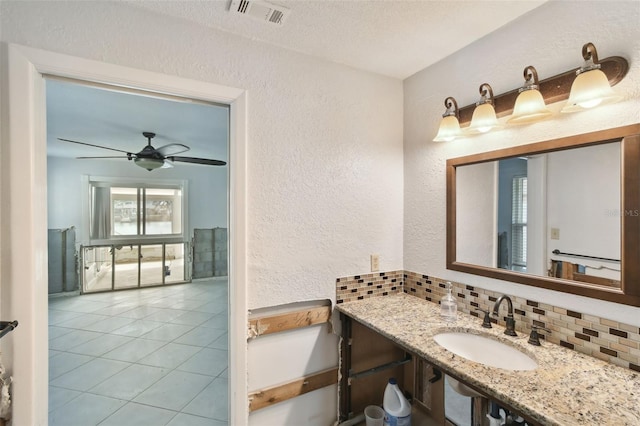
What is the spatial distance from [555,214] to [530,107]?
47cm

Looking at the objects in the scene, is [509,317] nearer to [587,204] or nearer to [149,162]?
[587,204]

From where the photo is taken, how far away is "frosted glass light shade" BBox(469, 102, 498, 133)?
1347 millimetres

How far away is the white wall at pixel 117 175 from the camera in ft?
15.0

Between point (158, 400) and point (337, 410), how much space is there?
138 centimetres

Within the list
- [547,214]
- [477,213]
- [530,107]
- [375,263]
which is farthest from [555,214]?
[375,263]

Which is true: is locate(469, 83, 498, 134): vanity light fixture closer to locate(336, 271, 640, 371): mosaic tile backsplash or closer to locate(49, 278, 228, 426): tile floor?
locate(336, 271, 640, 371): mosaic tile backsplash

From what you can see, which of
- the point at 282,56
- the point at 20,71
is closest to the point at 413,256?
the point at 282,56

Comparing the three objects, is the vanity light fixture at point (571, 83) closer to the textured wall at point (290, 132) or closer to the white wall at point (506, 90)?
the white wall at point (506, 90)

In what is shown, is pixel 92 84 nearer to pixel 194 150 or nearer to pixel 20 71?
pixel 20 71

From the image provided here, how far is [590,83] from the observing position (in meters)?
1.00

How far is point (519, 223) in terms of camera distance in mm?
1347

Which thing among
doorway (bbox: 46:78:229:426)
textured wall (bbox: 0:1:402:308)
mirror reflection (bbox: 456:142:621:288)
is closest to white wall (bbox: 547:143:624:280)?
mirror reflection (bbox: 456:142:621:288)

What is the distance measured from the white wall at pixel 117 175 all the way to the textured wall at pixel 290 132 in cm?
262

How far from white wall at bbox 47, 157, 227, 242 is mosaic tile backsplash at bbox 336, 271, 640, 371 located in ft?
9.06
